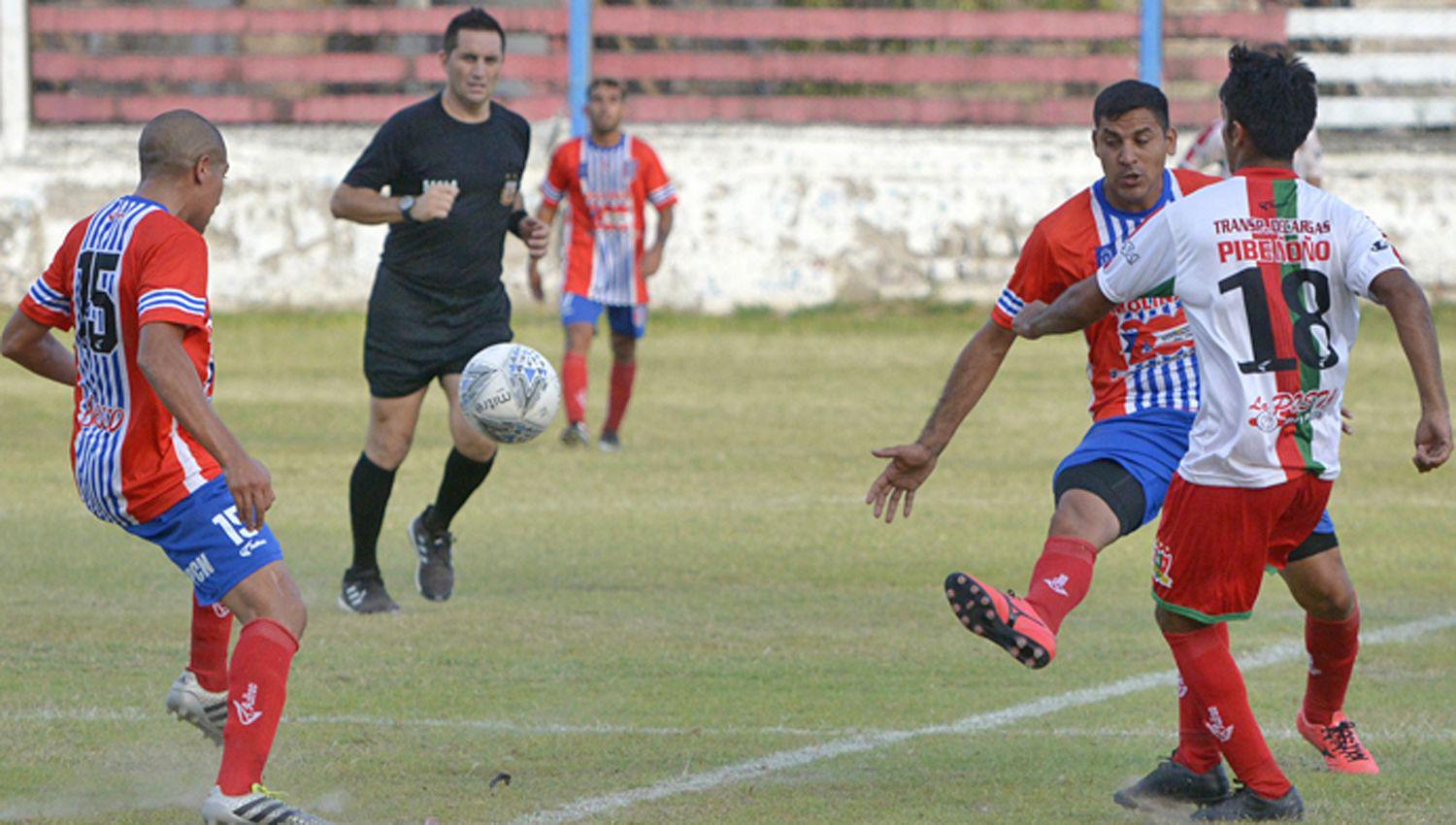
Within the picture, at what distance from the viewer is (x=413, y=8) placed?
21.0 meters

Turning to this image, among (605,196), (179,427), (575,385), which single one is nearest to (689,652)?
(179,427)

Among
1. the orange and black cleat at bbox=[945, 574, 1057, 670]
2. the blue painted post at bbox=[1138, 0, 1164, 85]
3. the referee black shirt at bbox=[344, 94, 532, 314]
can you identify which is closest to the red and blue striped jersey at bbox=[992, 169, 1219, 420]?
the orange and black cleat at bbox=[945, 574, 1057, 670]

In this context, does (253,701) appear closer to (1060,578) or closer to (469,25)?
(1060,578)

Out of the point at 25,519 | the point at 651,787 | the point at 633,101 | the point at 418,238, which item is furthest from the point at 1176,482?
the point at 633,101

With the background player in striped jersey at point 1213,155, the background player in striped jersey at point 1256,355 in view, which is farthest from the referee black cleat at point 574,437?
the background player in striped jersey at point 1256,355

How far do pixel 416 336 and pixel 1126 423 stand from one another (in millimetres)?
3395

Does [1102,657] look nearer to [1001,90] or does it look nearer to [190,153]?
[190,153]

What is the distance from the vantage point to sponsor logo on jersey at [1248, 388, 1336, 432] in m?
4.99

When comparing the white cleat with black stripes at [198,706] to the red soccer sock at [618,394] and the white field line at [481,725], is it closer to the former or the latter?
the white field line at [481,725]

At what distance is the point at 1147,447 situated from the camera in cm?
585

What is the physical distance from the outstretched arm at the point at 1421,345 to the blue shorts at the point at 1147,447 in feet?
2.57

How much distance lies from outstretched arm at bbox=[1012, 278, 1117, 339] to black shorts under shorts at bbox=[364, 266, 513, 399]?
3406 mm

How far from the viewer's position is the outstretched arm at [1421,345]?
4957 millimetres

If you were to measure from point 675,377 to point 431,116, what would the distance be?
827 centimetres
